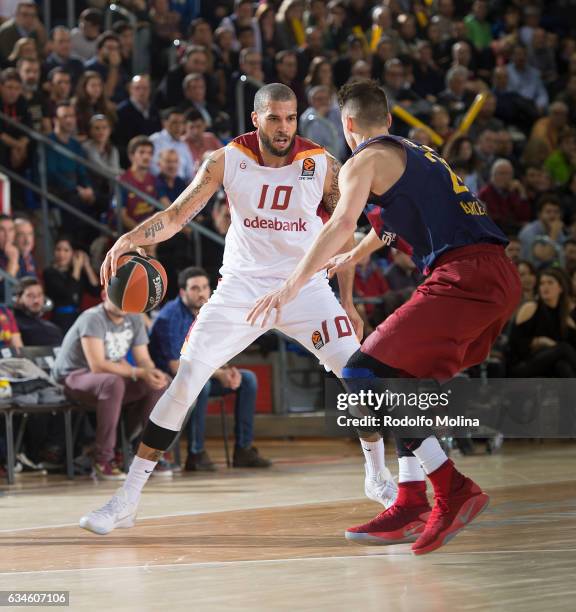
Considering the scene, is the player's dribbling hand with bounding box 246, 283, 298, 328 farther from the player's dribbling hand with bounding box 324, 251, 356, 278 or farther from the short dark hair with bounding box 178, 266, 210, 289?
the short dark hair with bounding box 178, 266, 210, 289

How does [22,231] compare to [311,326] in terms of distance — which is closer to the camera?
[311,326]

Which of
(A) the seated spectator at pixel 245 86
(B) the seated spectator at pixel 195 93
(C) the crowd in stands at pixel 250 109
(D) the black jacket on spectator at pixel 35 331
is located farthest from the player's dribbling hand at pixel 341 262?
(A) the seated spectator at pixel 245 86

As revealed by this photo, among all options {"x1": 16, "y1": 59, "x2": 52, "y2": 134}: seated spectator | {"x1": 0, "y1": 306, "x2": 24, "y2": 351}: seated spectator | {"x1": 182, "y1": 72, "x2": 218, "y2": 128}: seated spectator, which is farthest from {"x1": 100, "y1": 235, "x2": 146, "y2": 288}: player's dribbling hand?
{"x1": 182, "y1": 72, "x2": 218, "y2": 128}: seated spectator

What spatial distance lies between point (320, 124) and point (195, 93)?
155cm

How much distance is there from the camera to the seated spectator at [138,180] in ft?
42.6

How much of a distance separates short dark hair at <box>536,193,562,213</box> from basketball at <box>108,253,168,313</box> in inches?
358

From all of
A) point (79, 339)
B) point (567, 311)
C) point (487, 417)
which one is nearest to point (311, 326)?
point (79, 339)

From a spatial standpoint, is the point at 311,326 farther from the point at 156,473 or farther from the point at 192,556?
the point at 156,473

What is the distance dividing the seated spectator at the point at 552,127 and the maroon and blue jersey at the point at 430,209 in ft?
38.7

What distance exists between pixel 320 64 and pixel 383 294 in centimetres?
385

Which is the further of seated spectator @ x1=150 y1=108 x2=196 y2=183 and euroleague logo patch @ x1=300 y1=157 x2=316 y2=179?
seated spectator @ x1=150 y1=108 x2=196 y2=183

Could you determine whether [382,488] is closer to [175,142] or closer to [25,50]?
[175,142]

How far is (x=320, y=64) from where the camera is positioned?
15.5 metres

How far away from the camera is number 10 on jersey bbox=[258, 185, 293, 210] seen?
7035 mm
